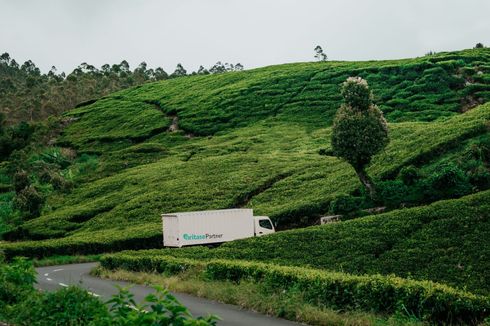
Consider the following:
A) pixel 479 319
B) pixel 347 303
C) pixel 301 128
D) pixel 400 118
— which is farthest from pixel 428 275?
pixel 301 128

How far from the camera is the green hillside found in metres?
40.4

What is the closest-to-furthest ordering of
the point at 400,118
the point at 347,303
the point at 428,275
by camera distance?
1. the point at 347,303
2. the point at 428,275
3. the point at 400,118

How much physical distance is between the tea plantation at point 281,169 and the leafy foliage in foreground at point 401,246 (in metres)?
0.08

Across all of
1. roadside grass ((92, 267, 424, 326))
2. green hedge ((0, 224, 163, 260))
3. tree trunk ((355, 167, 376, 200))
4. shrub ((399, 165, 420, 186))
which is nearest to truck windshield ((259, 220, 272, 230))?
tree trunk ((355, 167, 376, 200))

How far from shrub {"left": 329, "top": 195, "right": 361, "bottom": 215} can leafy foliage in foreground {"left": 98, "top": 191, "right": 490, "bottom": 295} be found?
202 inches

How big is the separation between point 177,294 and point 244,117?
63.5m

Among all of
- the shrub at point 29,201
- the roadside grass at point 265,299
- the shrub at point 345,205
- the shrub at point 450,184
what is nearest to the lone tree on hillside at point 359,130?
the shrub at point 345,205

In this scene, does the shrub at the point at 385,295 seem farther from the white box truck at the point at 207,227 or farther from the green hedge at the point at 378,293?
the white box truck at the point at 207,227

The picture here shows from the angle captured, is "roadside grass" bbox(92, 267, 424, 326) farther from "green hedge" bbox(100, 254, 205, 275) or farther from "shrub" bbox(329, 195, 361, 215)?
"shrub" bbox(329, 195, 361, 215)

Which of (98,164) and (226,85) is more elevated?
(226,85)

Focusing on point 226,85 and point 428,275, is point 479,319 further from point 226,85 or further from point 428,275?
point 226,85

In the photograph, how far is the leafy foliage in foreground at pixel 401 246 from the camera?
21859 millimetres

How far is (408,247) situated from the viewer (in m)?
24.6

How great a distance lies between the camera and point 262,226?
3784 centimetres
